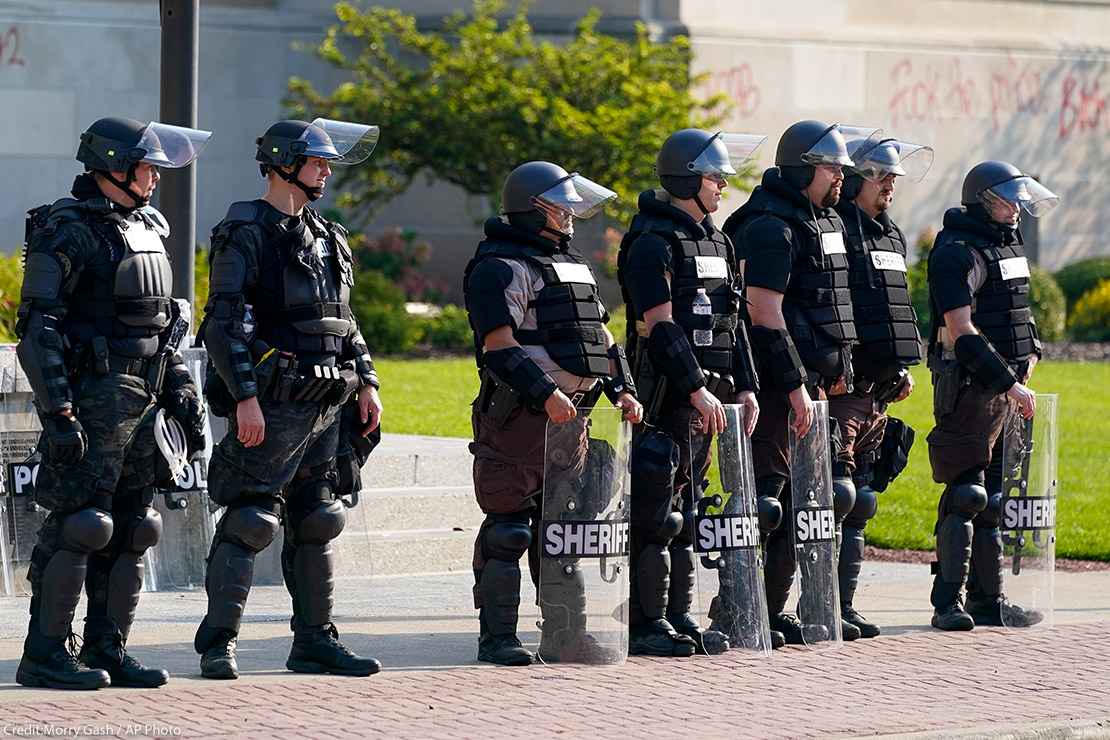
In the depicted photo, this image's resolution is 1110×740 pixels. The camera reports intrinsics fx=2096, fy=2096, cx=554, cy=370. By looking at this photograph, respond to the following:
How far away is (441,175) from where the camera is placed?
24766 mm

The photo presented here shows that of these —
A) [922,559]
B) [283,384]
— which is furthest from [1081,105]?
[283,384]

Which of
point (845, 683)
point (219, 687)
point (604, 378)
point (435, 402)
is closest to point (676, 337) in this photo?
point (604, 378)

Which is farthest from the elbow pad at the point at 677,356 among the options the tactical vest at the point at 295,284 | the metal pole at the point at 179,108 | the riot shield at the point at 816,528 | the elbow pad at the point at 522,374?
the metal pole at the point at 179,108

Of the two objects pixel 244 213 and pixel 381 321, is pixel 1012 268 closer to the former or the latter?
pixel 244 213

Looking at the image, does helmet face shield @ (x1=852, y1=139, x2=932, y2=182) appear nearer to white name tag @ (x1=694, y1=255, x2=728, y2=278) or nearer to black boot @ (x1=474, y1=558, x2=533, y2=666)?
white name tag @ (x1=694, y1=255, x2=728, y2=278)

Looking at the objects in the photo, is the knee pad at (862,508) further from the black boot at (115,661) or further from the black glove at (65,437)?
the black glove at (65,437)

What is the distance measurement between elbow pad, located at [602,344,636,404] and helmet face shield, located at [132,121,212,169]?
74.3 inches

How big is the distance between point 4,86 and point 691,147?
16888 mm

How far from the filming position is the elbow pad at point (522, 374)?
27.4 feet

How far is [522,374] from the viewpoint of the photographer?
8367 mm

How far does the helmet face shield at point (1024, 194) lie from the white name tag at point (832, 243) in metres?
0.94

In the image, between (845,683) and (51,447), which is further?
(845,683)

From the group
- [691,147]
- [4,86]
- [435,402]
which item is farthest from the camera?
[4,86]

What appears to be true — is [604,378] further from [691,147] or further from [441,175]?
[441,175]
